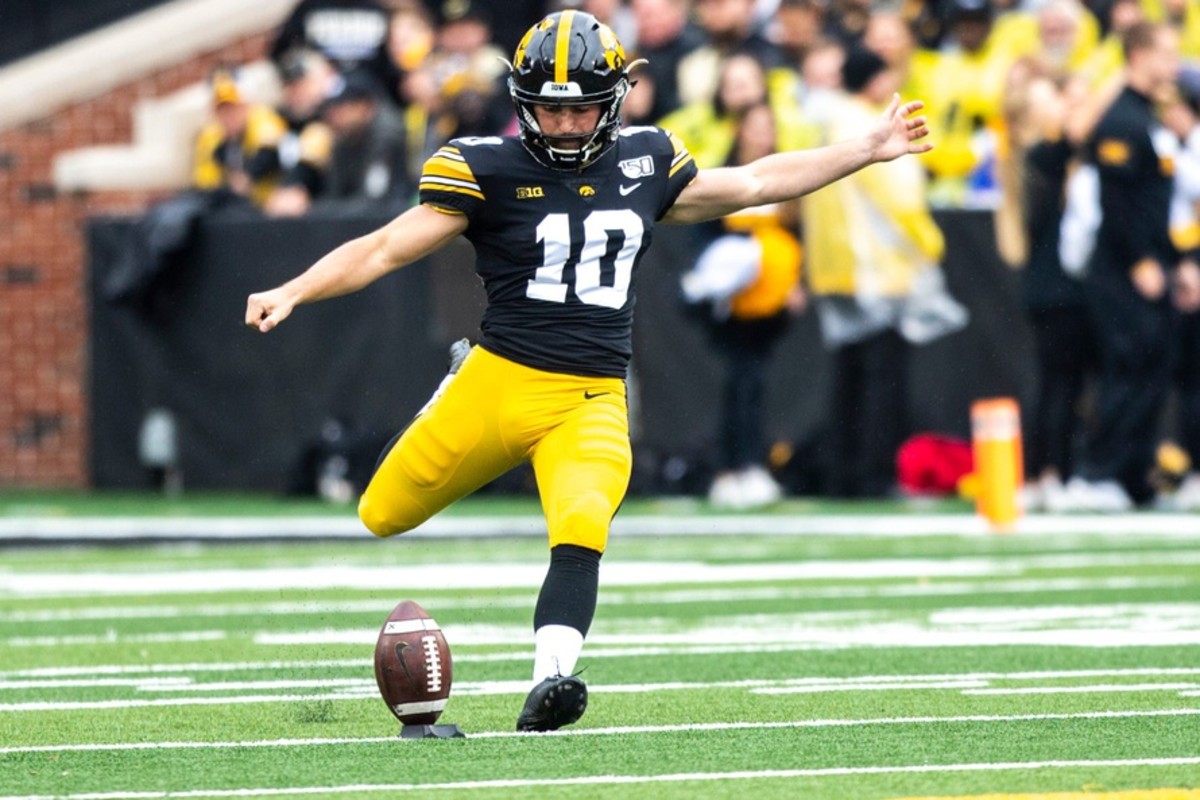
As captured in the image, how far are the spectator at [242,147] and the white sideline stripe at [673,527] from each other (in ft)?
10.8

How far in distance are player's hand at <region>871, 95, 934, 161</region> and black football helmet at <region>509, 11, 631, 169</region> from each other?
0.91 m

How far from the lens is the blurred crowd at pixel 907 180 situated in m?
15.3

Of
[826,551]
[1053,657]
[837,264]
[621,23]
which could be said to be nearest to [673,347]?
[837,264]

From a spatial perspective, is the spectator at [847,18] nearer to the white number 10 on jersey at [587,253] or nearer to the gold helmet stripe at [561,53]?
the white number 10 on jersey at [587,253]

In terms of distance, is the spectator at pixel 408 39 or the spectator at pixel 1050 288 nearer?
the spectator at pixel 1050 288

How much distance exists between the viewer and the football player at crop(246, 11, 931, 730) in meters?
7.03

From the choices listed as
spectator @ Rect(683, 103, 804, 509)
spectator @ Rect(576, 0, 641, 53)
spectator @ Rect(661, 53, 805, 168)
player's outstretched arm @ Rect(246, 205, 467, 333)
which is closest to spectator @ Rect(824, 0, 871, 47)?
spectator @ Rect(661, 53, 805, 168)

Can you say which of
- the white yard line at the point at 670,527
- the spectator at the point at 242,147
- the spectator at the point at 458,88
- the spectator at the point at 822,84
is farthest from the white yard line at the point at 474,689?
the spectator at the point at 242,147

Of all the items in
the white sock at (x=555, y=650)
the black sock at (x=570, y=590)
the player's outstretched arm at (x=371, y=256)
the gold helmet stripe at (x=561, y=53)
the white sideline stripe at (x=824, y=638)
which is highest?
the gold helmet stripe at (x=561, y=53)

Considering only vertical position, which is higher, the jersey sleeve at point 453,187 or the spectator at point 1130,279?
the jersey sleeve at point 453,187

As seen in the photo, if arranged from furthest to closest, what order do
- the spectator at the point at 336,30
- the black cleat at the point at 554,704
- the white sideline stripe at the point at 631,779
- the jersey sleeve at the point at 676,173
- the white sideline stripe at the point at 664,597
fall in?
the spectator at the point at 336,30 < the white sideline stripe at the point at 664,597 < the jersey sleeve at the point at 676,173 < the black cleat at the point at 554,704 < the white sideline stripe at the point at 631,779

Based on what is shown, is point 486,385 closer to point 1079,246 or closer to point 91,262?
point 1079,246

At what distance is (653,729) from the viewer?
22.3 ft

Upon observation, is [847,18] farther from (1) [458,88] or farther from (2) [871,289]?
(1) [458,88]
